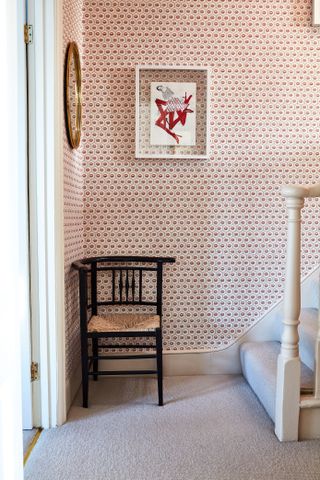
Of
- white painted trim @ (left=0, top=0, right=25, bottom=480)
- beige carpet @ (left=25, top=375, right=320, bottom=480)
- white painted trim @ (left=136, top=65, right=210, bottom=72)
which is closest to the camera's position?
white painted trim @ (left=0, top=0, right=25, bottom=480)

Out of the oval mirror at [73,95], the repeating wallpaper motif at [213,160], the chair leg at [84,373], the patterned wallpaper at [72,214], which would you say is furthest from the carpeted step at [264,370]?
the oval mirror at [73,95]

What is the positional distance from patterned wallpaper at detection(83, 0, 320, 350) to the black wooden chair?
0.14m

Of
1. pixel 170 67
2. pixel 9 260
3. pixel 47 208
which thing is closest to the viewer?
pixel 9 260

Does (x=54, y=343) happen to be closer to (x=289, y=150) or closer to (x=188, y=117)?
(x=188, y=117)

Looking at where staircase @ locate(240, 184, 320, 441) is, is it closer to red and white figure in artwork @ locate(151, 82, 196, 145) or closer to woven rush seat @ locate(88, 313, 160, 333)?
woven rush seat @ locate(88, 313, 160, 333)

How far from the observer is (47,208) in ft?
6.96

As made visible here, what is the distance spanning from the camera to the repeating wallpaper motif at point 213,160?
9.12ft

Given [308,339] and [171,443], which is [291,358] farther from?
[171,443]

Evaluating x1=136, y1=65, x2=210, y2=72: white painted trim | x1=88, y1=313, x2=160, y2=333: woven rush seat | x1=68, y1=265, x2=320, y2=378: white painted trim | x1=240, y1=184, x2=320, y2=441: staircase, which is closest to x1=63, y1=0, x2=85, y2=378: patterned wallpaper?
x1=88, y1=313, x2=160, y2=333: woven rush seat

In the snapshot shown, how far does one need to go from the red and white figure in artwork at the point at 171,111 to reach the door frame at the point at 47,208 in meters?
0.76

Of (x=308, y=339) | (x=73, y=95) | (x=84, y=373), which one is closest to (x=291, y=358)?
(x=308, y=339)

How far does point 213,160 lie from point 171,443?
68.1 inches

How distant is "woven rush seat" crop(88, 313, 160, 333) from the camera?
2383 mm

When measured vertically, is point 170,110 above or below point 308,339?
above
